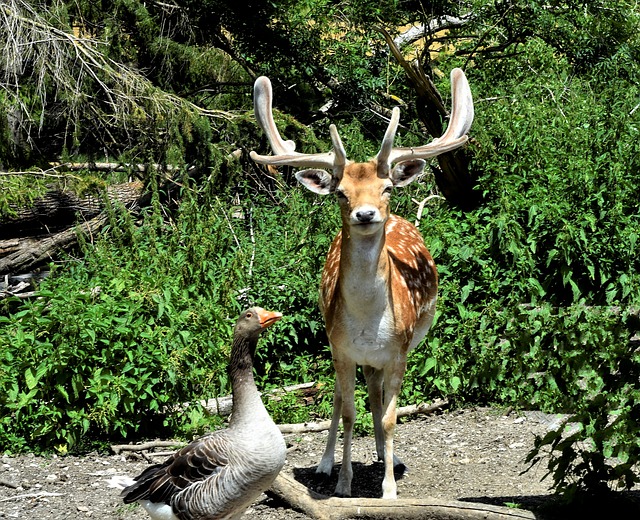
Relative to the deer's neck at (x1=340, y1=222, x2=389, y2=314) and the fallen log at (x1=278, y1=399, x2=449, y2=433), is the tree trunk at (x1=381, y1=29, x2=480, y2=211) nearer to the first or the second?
the fallen log at (x1=278, y1=399, x2=449, y2=433)

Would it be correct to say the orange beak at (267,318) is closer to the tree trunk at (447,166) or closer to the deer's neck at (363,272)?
the deer's neck at (363,272)

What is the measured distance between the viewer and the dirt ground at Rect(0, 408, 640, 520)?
601 centimetres

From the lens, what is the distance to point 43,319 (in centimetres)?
725

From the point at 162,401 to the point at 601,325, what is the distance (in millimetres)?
3203

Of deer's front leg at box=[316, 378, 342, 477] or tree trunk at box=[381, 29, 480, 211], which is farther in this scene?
tree trunk at box=[381, 29, 480, 211]

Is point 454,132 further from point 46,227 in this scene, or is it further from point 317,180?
point 46,227

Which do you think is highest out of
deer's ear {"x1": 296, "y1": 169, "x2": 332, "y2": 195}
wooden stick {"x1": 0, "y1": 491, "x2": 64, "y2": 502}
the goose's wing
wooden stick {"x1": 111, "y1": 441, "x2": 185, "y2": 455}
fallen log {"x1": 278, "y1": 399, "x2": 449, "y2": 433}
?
deer's ear {"x1": 296, "y1": 169, "x2": 332, "y2": 195}

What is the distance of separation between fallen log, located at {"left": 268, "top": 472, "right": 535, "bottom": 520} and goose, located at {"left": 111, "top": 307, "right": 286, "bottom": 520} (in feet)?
2.81

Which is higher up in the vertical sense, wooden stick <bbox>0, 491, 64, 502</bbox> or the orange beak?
the orange beak

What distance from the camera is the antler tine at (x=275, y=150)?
6031 millimetres

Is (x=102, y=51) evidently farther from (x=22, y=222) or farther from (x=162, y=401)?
(x=162, y=401)

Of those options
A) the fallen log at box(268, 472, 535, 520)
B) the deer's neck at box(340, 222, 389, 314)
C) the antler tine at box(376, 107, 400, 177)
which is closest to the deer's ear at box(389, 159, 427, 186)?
the antler tine at box(376, 107, 400, 177)

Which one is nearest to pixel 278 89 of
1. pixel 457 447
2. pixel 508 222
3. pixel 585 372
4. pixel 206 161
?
pixel 206 161

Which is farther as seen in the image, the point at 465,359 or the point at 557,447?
the point at 465,359
